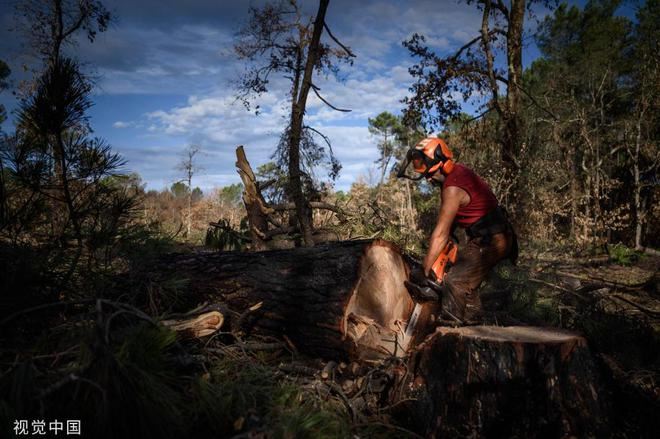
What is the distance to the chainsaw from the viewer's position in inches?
125

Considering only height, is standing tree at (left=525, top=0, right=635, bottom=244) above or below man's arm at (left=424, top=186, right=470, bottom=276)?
above

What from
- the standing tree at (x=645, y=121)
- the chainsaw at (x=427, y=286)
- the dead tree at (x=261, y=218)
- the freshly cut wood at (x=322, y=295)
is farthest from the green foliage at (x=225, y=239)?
the standing tree at (x=645, y=121)

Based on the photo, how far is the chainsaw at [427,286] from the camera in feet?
10.4

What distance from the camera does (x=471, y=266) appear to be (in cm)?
358

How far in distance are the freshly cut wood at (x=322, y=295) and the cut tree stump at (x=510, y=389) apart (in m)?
0.66

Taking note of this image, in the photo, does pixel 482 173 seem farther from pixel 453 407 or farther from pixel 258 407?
pixel 258 407

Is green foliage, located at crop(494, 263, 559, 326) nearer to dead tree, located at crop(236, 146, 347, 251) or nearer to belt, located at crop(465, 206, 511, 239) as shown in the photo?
belt, located at crop(465, 206, 511, 239)

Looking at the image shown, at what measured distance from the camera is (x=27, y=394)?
4.82 ft

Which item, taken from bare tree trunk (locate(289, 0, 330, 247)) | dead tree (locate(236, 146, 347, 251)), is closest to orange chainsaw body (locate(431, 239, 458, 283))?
bare tree trunk (locate(289, 0, 330, 247))

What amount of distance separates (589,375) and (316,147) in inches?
293

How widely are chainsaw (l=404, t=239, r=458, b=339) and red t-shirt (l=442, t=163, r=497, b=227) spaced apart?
392 millimetres

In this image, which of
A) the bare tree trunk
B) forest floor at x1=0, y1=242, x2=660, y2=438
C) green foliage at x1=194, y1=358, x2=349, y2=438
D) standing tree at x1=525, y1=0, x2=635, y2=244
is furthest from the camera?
standing tree at x1=525, y1=0, x2=635, y2=244

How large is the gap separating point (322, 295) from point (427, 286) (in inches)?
34.9

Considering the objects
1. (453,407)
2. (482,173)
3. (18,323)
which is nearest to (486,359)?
(453,407)
